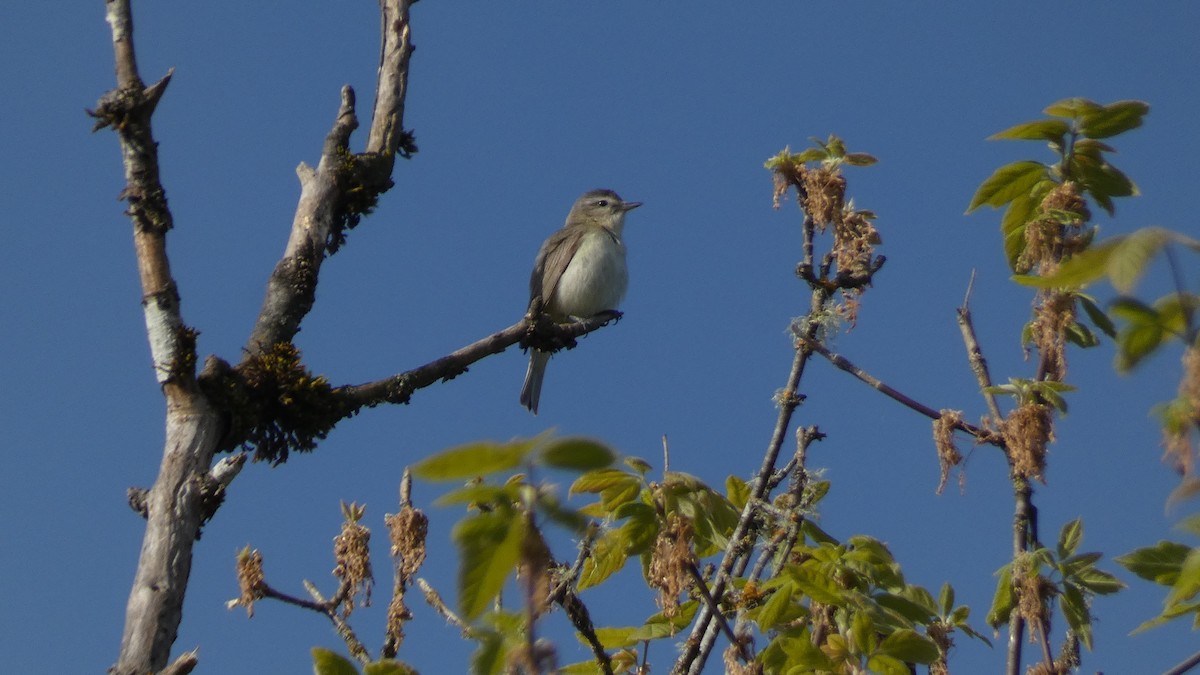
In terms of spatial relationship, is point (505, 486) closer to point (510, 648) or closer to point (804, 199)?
point (510, 648)

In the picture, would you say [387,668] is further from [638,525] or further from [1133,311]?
[1133,311]

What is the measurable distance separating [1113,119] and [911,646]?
6.23 feet

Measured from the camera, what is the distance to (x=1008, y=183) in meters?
4.30

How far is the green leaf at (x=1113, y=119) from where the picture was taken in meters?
4.18

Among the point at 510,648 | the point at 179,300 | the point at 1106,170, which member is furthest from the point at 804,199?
the point at 510,648

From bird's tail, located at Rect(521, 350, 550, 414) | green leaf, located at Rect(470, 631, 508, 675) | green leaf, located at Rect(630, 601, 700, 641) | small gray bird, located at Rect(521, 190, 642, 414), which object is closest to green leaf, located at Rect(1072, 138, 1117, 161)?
green leaf, located at Rect(630, 601, 700, 641)

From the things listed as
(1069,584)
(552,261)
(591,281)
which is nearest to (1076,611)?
(1069,584)

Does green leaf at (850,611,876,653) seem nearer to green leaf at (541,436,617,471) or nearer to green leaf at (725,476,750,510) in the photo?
green leaf at (725,476,750,510)

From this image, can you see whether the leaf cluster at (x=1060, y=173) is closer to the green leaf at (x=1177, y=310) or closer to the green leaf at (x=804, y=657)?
the green leaf at (x=804, y=657)

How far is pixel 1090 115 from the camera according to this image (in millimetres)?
4195

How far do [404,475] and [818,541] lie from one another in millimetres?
1580

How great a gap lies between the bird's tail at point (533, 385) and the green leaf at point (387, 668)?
10521mm

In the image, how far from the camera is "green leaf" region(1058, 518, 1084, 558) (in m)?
4.14

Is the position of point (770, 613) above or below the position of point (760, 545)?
below
